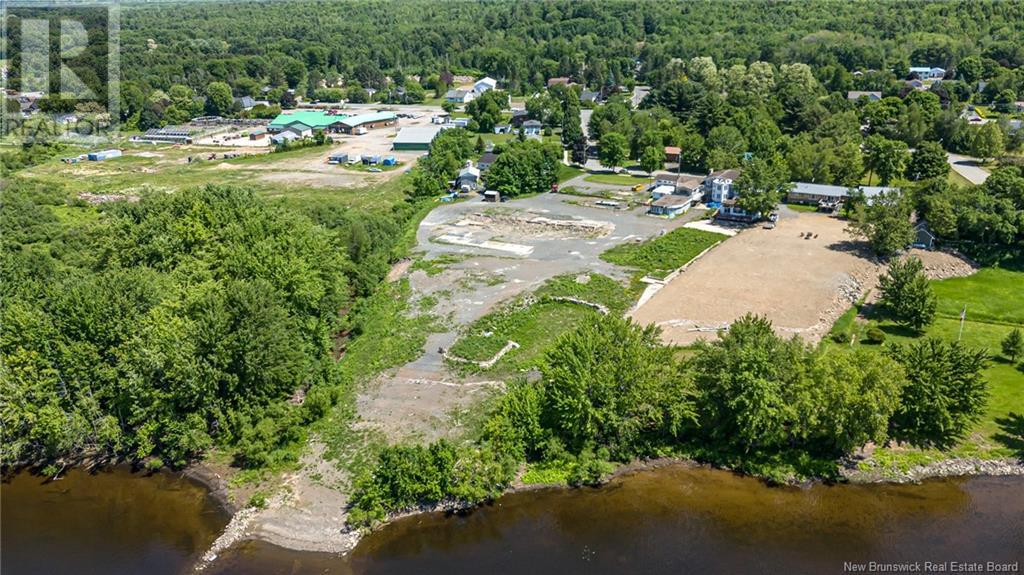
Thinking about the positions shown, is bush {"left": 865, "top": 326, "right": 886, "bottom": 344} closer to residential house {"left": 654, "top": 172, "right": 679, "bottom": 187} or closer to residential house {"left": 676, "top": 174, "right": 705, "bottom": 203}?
residential house {"left": 676, "top": 174, "right": 705, "bottom": 203}

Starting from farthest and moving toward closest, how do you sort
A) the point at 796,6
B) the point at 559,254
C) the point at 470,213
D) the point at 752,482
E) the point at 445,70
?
the point at 796,6 → the point at 445,70 → the point at 470,213 → the point at 559,254 → the point at 752,482

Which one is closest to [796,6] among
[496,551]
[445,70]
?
[445,70]

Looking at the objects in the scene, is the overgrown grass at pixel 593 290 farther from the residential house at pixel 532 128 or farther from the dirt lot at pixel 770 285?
the residential house at pixel 532 128

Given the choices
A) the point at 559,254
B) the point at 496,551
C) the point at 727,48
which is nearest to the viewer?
the point at 496,551

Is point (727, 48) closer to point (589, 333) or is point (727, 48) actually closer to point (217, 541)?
point (589, 333)

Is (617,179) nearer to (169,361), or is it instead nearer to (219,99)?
(169,361)

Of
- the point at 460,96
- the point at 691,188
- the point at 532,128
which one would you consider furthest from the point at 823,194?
the point at 460,96

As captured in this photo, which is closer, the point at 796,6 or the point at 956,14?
the point at 956,14
